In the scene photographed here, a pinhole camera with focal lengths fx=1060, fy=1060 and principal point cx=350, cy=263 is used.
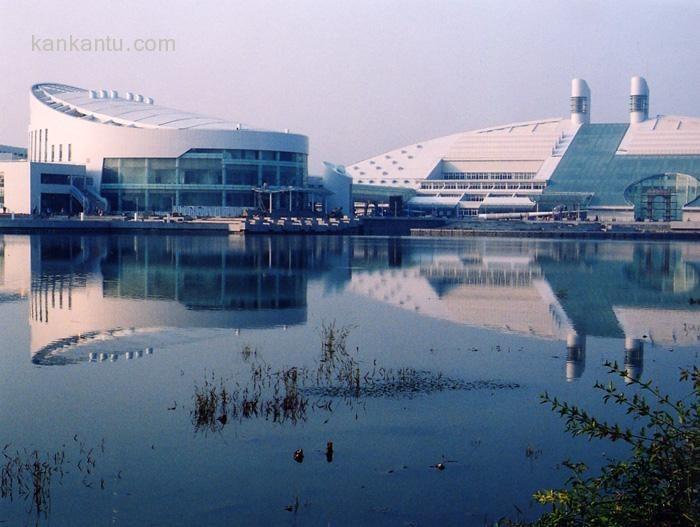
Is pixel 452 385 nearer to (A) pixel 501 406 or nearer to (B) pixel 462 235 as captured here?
(A) pixel 501 406

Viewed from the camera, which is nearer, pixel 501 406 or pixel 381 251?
pixel 501 406

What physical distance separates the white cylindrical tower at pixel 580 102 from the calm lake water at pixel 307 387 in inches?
3107

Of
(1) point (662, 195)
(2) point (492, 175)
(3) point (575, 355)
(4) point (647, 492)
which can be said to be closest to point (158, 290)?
(3) point (575, 355)

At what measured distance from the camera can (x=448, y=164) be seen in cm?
10850

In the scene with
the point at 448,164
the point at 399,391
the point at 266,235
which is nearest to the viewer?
the point at 399,391

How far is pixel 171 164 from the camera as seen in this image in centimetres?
8306

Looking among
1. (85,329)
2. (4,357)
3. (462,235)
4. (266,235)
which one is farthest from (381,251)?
(4,357)

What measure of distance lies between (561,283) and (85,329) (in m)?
19.3

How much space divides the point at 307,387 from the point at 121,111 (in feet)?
249

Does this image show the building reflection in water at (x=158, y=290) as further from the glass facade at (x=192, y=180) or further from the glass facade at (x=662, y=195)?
the glass facade at (x=662, y=195)

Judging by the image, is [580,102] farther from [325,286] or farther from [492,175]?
[325,286]

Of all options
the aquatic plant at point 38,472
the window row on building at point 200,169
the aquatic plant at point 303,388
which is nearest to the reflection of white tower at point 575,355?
the aquatic plant at point 303,388

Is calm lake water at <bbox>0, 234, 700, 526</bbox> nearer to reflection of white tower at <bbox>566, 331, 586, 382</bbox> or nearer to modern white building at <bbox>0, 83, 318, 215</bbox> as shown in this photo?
reflection of white tower at <bbox>566, 331, 586, 382</bbox>

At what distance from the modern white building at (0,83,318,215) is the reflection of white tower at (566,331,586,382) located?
205ft
